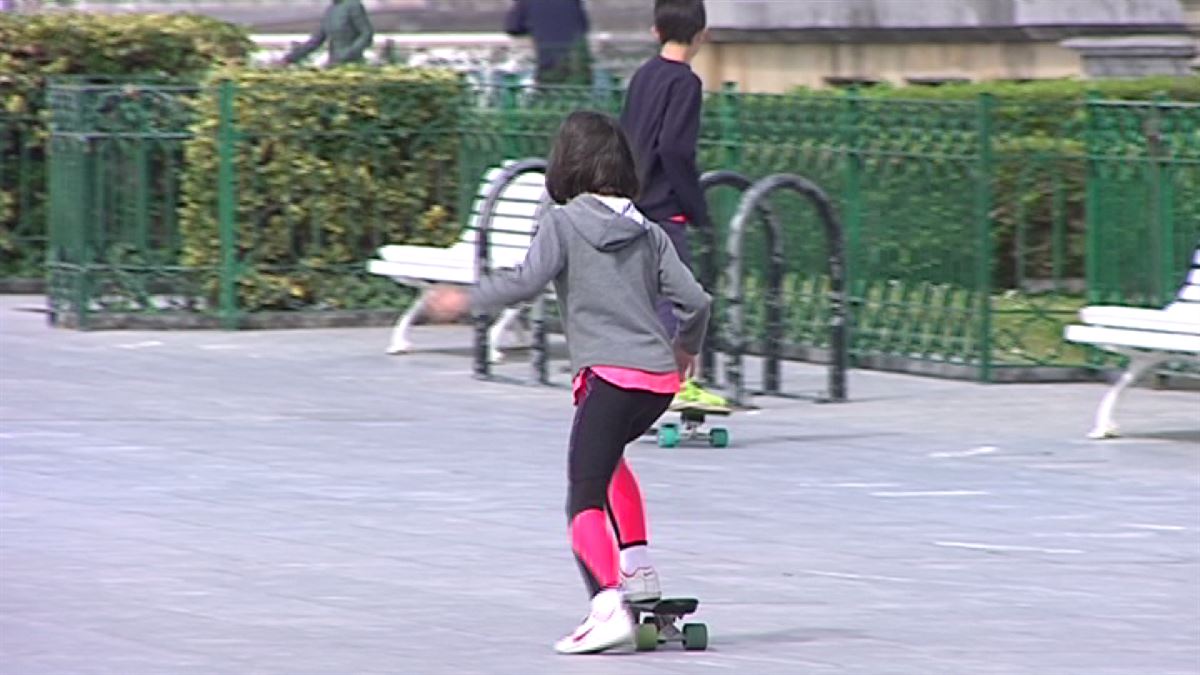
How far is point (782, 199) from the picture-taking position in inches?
587

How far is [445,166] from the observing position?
16469 millimetres

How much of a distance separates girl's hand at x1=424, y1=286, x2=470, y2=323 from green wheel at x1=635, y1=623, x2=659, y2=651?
1616 mm

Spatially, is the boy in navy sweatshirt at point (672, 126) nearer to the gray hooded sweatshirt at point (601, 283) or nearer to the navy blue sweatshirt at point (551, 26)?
the gray hooded sweatshirt at point (601, 283)

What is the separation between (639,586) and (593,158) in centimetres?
113

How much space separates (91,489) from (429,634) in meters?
3.01

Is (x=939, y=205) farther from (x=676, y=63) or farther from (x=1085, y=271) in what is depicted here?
(x=676, y=63)

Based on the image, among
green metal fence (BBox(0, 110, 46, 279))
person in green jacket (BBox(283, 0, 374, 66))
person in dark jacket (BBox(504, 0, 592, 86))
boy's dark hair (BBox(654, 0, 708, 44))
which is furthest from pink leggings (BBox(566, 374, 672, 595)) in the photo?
person in green jacket (BBox(283, 0, 374, 66))

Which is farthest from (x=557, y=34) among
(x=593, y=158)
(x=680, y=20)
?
(x=593, y=158)

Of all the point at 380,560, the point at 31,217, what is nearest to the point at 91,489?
the point at 380,560

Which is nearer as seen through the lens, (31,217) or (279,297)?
(279,297)

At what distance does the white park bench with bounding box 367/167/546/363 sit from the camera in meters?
14.2

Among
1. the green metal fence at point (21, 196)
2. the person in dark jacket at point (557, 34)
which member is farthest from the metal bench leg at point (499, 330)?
the person in dark jacket at point (557, 34)

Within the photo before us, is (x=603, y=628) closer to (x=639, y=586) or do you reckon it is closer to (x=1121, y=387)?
(x=639, y=586)

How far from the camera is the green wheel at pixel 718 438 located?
11.8 meters
